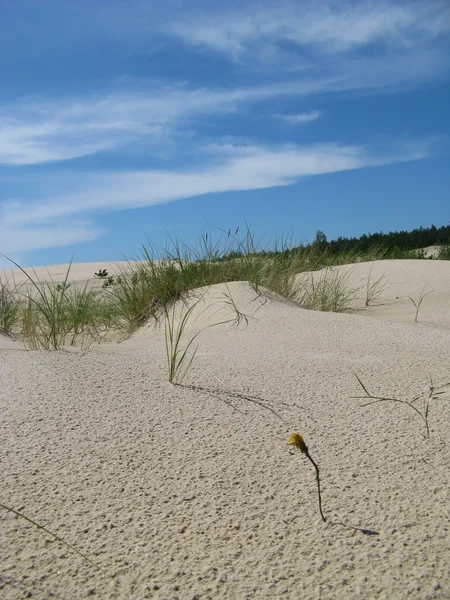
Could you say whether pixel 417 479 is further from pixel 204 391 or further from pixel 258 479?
pixel 204 391

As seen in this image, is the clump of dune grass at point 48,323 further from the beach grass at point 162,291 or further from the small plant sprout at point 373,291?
the small plant sprout at point 373,291

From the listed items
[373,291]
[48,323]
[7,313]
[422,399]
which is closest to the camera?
[422,399]

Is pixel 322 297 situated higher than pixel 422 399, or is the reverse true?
pixel 322 297

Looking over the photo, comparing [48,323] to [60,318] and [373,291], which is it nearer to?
[60,318]

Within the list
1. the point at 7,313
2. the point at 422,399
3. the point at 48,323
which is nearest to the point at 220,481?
the point at 422,399

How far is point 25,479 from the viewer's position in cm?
140

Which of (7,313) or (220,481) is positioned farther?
(7,313)

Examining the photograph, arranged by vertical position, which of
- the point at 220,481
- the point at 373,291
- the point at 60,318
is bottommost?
the point at 220,481

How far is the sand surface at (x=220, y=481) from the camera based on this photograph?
1.14 m

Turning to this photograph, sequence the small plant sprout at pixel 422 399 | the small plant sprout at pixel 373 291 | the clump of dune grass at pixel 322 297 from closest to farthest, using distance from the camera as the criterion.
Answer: the small plant sprout at pixel 422 399 < the clump of dune grass at pixel 322 297 < the small plant sprout at pixel 373 291

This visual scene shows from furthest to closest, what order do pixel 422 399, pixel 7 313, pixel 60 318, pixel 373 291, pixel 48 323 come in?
pixel 373 291
pixel 7 313
pixel 48 323
pixel 60 318
pixel 422 399

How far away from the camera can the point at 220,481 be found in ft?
4.75

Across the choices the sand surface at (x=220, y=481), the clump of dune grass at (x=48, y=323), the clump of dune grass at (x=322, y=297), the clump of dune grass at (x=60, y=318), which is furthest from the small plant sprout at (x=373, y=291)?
the sand surface at (x=220, y=481)

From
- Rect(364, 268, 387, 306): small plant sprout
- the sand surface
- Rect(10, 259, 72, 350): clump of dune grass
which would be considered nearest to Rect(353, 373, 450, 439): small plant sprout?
the sand surface
